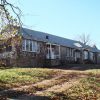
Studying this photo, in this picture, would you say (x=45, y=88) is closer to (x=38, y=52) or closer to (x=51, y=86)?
(x=51, y=86)

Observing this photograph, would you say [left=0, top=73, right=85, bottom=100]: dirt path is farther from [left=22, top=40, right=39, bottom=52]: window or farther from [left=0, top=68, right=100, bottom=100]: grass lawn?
[left=22, top=40, right=39, bottom=52]: window

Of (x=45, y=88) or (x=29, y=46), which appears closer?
(x=45, y=88)

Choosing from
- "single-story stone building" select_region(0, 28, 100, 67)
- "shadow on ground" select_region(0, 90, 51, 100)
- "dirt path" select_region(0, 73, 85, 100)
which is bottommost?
"shadow on ground" select_region(0, 90, 51, 100)

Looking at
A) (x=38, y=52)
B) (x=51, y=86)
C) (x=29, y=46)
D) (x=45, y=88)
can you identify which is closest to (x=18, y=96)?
(x=45, y=88)

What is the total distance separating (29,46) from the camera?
41438mm

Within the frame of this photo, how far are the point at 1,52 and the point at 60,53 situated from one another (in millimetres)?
14239

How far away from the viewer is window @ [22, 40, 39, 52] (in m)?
40.3

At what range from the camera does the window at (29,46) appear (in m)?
40.3

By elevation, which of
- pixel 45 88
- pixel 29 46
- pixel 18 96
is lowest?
pixel 18 96

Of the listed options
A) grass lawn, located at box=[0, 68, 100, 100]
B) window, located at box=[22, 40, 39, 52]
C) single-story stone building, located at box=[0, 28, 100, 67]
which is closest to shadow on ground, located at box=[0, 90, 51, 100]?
grass lawn, located at box=[0, 68, 100, 100]

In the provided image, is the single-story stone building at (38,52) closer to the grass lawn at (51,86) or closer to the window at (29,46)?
the window at (29,46)

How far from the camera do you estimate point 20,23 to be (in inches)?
796

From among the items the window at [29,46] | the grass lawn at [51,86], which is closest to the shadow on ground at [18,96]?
the grass lawn at [51,86]

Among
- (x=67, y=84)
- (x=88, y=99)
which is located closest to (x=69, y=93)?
(x=88, y=99)
